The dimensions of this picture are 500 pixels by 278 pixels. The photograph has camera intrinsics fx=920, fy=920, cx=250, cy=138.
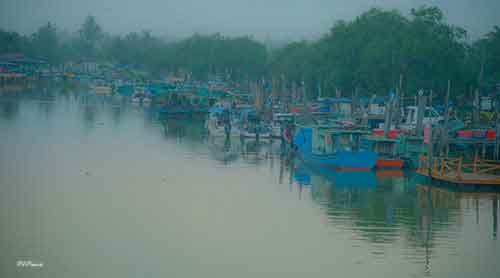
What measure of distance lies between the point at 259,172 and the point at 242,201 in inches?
120

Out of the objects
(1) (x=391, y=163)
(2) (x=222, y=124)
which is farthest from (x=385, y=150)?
(2) (x=222, y=124)

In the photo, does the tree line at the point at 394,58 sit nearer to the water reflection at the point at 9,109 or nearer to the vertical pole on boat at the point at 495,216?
the vertical pole on boat at the point at 495,216

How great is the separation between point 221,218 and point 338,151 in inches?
187

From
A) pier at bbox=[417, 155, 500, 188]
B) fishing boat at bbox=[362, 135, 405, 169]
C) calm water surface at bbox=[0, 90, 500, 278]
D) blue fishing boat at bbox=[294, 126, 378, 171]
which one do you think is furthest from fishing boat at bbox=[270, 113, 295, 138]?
pier at bbox=[417, 155, 500, 188]

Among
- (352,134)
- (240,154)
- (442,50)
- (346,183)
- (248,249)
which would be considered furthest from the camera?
(442,50)

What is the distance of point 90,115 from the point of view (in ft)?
92.7

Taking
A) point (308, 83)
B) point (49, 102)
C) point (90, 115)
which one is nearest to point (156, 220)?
point (90, 115)

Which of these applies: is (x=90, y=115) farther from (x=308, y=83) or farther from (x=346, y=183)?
(x=346, y=183)

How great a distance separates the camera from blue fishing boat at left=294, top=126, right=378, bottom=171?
16297 mm

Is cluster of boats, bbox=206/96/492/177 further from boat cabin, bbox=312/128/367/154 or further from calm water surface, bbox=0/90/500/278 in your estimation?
calm water surface, bbox=0/90/500/278

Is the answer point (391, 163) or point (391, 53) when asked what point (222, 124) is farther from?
point (391, 163)

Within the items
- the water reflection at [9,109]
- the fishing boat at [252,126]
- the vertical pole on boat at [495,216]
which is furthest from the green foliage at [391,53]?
the vertical pole on boat at [495,216]

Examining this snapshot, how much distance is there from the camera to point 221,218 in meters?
12.3

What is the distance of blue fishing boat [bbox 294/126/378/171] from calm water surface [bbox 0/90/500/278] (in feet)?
1.00
